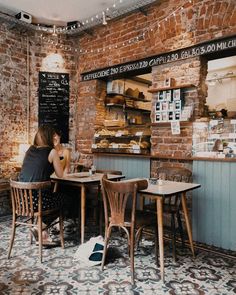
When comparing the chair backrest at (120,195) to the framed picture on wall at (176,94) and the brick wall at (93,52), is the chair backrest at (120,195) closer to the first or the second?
the brick wall at (93,52)

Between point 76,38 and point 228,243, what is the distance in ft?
15.5

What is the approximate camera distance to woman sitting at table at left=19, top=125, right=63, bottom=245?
11.2 ft

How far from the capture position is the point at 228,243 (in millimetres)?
3592

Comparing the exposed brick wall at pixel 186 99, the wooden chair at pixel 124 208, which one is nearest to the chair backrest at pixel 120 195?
the wooden chair at pixel 124 208

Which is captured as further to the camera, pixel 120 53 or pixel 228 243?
pixel 120 53

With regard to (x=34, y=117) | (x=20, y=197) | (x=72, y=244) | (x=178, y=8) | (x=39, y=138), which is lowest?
(x=72, y=244)

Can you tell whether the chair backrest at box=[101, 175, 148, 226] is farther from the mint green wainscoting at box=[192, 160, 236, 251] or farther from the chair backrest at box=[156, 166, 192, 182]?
the mint green wainscoting at box=[192, 160, 236, 251]

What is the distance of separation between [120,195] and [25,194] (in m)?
1.11

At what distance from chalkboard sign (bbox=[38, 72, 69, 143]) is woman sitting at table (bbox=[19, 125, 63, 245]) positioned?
226 cm

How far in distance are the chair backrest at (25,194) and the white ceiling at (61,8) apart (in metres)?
3.15

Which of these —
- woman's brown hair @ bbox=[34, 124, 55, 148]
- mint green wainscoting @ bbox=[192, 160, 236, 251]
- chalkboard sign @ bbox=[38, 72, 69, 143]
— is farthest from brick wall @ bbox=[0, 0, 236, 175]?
woman's brown hair @ bbox=[34, 124, 55, 148]

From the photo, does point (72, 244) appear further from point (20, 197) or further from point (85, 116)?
point (85, 116)

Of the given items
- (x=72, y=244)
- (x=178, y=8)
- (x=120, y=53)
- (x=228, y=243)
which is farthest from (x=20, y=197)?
(x=178, y=8)

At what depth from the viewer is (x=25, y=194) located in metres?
3.22
